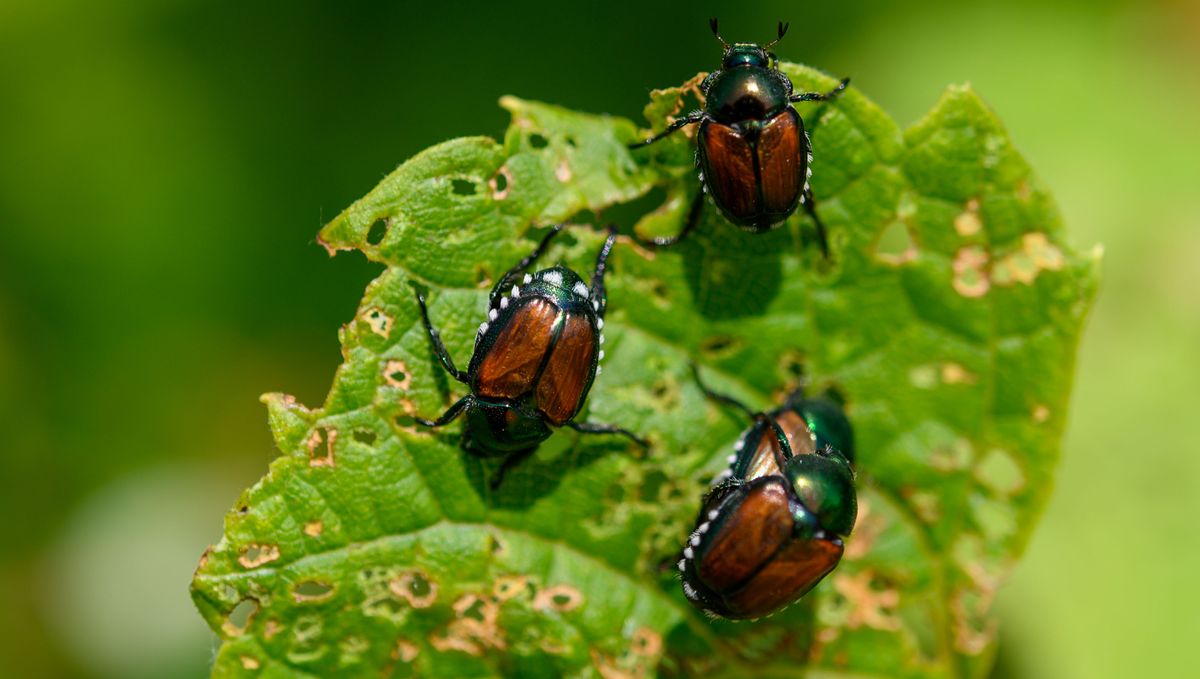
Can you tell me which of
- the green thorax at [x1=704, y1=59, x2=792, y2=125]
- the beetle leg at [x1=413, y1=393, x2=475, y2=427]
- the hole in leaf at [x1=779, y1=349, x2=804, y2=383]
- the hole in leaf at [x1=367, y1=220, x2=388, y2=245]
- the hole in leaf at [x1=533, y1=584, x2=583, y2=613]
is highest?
the green thorax at [x1=704, y1=59, x2=792, y2=125]

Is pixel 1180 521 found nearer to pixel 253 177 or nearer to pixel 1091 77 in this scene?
pixel 1091 77

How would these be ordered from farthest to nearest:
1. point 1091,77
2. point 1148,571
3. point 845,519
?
point 1091,77, point 1148,571, point 845,519

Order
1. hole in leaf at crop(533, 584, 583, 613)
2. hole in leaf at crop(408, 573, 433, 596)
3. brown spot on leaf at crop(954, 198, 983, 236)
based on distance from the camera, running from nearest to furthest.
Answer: hole in leaf at crop(408, 573, 433, 596)
hole in leaf at crop(533, 584, 583, 613)
brown spot on leaf at crop(954, 198, 983, 236)

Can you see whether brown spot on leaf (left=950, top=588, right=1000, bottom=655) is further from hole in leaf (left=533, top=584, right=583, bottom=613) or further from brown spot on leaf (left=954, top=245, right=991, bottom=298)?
hole in leaf (left=533, top=584, right=583, bottom=613)

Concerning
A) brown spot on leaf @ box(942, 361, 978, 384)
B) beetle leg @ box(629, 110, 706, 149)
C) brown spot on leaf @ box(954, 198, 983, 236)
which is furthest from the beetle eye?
beetle leg @ box(629, 110, 706, 149)

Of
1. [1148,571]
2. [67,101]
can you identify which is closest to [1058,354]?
[1148,571]

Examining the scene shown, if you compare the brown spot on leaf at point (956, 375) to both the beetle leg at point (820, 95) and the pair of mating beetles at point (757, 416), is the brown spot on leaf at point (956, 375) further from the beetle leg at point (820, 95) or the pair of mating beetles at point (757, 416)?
the beetle leg at point (820, 95)

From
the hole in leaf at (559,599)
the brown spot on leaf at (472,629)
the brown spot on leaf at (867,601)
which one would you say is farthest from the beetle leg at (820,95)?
the brown spot on leaf at (472,629)
